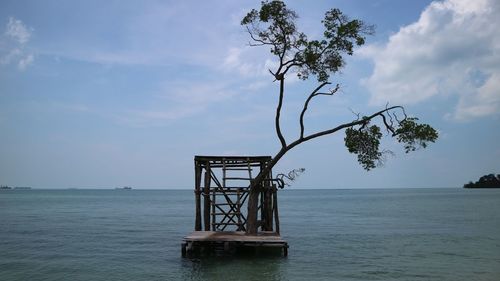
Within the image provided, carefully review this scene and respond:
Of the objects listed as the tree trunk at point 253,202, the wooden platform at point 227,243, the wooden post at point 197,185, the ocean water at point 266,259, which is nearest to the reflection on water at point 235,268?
the ocean water at point 266,259

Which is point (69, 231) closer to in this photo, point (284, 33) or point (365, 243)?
point (365, 243)

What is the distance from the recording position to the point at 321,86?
21766 mm

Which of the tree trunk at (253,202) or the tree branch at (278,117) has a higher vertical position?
the tree branch at (278,117)

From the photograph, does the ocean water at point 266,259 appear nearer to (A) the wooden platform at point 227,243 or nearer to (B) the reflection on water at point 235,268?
(B) the reflection on water at point 235,268

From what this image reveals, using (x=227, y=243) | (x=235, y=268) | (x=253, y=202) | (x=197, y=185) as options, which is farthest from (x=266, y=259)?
(x=197, y=185)

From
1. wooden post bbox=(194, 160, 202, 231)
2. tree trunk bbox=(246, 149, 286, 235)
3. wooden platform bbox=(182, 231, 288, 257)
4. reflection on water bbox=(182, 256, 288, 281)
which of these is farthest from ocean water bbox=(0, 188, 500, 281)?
wooden post bbox=(194, 160, 202, 231)

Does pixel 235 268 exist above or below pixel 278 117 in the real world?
below

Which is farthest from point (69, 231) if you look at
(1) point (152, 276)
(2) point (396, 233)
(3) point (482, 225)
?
(3) point (482, 225)

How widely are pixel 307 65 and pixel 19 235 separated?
24.6 m

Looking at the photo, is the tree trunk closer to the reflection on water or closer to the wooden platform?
the wooden platform

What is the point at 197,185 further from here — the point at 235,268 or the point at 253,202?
the point at 235,268

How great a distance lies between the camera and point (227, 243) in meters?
21.0

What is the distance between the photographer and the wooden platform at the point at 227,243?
20.9m

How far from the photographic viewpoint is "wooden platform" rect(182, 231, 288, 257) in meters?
20.9
